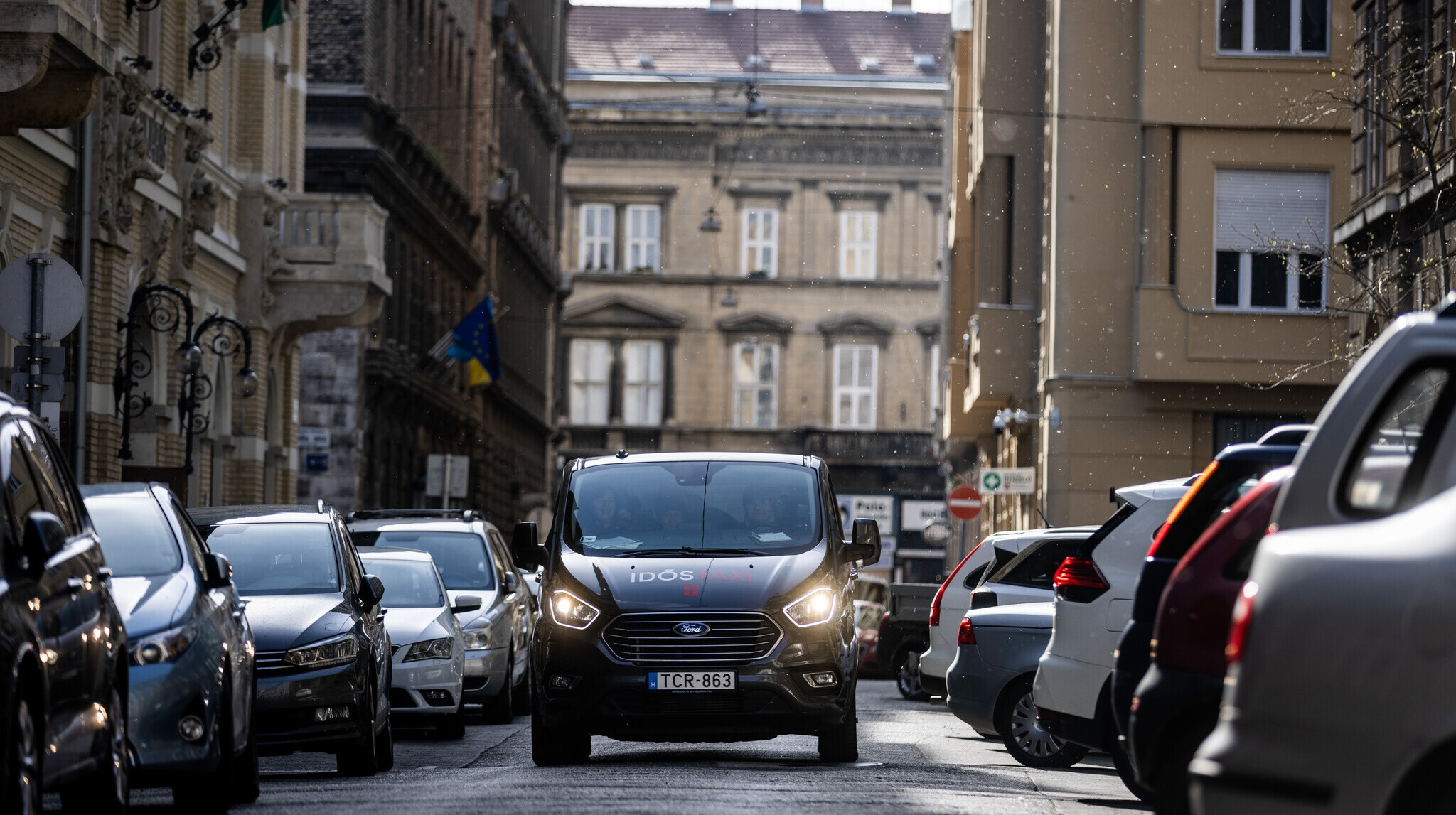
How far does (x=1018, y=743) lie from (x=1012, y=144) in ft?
85.8

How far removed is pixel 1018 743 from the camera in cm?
1670

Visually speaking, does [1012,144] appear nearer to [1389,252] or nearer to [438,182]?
[438,182]

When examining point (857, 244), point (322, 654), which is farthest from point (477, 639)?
point (857, 244)

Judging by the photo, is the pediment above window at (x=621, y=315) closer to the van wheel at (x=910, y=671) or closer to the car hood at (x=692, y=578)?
the van wheel at (x=910, y=671)

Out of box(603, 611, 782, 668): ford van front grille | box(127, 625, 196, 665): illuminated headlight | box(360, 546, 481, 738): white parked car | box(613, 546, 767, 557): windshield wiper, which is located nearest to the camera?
box(127, 625, 196, 665): illuminated headlight

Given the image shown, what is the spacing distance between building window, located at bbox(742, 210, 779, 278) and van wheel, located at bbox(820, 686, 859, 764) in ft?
251

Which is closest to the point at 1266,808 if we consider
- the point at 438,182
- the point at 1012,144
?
the point at 1012,144

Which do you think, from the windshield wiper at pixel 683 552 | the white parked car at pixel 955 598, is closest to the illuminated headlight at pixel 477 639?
the white parked car at pixel 955 598

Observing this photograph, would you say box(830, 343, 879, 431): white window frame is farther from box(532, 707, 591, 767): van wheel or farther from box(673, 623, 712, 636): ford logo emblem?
box(673, 623, 712, 636): ford logo emblem

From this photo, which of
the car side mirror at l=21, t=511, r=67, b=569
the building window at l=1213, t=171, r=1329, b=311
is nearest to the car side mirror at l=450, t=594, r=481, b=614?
the car side mirror at l=21, t=511, r=67, b=569

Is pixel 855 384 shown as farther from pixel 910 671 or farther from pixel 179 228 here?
pixel 910 671

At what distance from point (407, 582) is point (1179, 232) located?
17.6 meters

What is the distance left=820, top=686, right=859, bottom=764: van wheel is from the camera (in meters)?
15.3

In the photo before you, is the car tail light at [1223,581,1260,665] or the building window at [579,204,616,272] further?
the building window at [579,204,616,272]
